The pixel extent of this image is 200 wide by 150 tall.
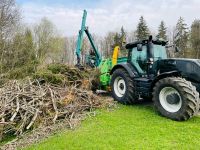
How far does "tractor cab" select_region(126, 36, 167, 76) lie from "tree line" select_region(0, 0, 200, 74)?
1002 mm

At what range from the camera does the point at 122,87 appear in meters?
9.84

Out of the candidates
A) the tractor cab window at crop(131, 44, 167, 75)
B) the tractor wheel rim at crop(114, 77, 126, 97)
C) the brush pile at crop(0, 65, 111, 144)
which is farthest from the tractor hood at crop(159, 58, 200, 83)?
the brush pile at crop(0, 65, 111, 144)

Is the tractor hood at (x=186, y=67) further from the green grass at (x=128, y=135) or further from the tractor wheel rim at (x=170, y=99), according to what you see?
the green grass at (x=128, y=135)

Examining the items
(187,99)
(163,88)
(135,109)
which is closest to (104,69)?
(135,109)

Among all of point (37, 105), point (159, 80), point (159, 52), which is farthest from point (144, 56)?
point (37, 105)

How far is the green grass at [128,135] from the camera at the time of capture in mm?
5539

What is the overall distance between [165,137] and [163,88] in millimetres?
1865

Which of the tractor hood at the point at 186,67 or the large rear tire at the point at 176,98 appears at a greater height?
the tractor hood at the point at 186,67

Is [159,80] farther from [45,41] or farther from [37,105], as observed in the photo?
[45,41]

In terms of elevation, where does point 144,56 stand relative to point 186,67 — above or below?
above

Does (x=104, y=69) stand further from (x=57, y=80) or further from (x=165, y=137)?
(x=165, y=137)

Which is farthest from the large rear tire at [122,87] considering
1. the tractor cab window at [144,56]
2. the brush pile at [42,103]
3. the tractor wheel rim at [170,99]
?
the tractor wheel rim at [170,99]

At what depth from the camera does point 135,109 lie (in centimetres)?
863

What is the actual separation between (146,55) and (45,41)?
103 ft
